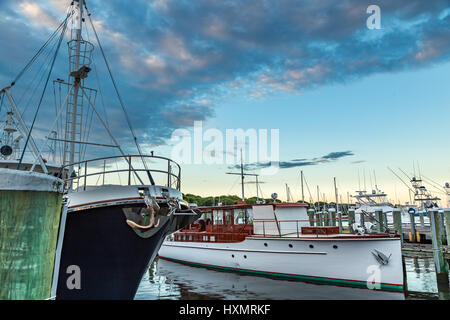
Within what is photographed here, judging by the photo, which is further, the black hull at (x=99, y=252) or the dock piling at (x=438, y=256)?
the dock piling at (x=438, y=256)

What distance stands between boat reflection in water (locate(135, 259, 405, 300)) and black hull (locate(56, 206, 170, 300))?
5.98 metres

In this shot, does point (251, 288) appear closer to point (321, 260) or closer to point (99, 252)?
point (321, 260)

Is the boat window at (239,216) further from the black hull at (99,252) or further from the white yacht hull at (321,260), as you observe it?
the black hull at (99,252)

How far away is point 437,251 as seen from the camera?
Answer: 13922mm

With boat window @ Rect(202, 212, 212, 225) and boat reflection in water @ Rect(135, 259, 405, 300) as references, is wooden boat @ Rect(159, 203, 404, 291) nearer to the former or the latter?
boat window @ Rect(202, 212, 212, 225)

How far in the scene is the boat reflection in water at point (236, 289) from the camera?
12.4m

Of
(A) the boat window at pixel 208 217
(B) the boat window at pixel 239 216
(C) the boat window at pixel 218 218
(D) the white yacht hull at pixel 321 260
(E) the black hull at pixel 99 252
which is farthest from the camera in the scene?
(A) the boat window at pixel 208 217

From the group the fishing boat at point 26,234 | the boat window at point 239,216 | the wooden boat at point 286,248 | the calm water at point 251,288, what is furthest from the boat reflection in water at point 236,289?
the fishing boat at point 26,234

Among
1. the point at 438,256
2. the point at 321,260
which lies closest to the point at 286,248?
the point at 321,260

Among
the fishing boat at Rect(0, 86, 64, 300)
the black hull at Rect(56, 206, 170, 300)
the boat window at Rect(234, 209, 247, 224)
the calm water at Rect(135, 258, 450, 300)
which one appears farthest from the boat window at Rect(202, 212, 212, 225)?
the fishing boat at Rect(0, 86, 64, 300)

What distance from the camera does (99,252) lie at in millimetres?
7242

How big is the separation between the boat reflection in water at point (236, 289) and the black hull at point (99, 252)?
5.98 metres
